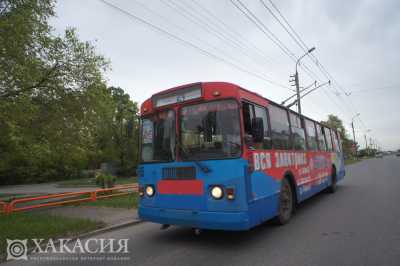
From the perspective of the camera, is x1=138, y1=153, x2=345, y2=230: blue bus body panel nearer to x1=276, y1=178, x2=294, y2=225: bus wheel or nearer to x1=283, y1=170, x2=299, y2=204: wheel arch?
x1=276, y1=178, x2=294, y2=225: bus wheel

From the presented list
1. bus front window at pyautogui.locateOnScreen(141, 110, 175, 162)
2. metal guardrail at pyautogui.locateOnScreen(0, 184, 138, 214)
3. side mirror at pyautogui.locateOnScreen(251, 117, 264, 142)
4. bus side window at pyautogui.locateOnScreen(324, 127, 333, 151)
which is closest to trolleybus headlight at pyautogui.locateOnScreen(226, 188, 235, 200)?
side mirror at pyautogui.locateOnScreen(251, 117, 264, 142)

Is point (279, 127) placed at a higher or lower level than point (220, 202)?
higher

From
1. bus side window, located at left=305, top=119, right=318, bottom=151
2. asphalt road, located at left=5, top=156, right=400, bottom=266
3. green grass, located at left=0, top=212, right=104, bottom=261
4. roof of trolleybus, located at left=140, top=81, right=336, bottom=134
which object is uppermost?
roof of trolleybus, located at left=140, top=81, right=336, bottom=134

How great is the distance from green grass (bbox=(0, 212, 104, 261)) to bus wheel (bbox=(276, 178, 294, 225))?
454 centimetres

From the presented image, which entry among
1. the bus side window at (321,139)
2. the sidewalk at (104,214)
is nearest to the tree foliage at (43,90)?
the sidewalk at (104,214)

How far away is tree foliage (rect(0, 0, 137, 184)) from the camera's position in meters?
10.7

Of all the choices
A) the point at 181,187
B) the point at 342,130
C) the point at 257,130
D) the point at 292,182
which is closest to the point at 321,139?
the point at 292,182

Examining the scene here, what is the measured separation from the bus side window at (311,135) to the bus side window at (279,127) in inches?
78.9

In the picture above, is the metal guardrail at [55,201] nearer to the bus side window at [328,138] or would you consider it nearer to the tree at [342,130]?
the bus side window at [328,138]

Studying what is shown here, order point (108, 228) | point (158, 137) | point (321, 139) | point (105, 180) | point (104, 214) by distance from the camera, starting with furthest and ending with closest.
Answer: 1. point (105, 180)
2. point (321, 139)
3. point (104, 214)
4. point (108, 228)
5. point (158, 137)

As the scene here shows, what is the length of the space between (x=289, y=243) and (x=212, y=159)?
208 cm

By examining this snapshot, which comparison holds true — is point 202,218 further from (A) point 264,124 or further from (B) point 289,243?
(A) point 264,124

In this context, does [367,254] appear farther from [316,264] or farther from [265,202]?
[265,202]

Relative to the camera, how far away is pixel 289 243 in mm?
5348
